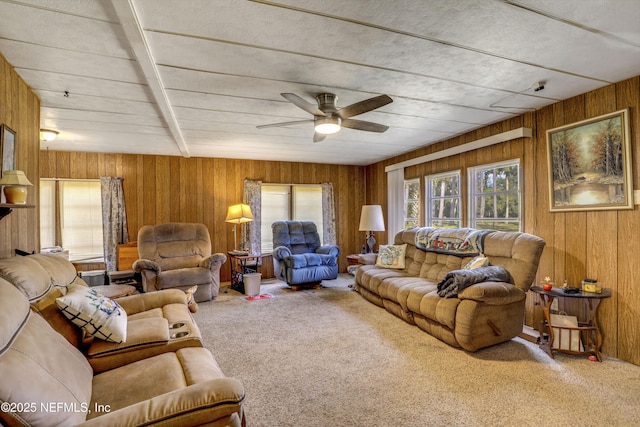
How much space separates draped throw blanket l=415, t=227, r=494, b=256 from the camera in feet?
12.0

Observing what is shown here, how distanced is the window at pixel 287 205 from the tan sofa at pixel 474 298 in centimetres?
278

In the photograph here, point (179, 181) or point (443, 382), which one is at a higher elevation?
point (179, 181)

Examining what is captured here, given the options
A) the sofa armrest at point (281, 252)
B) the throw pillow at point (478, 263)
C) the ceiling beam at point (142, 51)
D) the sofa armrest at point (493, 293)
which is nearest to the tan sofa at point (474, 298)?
the sofa armrest at point (493, 293)

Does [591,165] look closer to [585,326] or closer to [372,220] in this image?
[585,326]

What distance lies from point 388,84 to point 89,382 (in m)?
2.78

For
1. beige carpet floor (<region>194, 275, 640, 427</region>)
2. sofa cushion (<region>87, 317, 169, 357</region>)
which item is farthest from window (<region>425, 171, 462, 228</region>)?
sofa cushion (<region>87, 317, 169, 357</region>)

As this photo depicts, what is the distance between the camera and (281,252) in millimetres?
5414

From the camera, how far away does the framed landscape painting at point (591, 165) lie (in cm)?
268

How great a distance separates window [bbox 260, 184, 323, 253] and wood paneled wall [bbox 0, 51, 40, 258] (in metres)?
3.68

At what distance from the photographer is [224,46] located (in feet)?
6.82

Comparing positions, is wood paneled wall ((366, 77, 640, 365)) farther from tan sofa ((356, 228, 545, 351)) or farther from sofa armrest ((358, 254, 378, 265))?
sofa armrest ((358, 254, 378, 265))

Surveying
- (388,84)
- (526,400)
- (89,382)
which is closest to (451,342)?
(526,400)

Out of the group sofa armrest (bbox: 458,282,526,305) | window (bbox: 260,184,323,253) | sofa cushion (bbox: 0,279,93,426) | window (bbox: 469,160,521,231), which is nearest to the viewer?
sofa cushion (bbox: 0,279,93,426)

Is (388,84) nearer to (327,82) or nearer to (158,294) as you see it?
(327,82)
